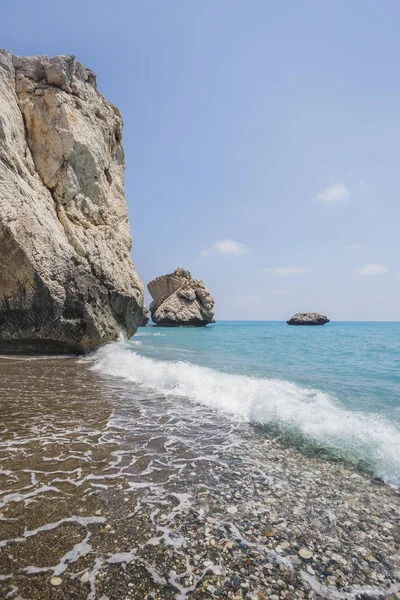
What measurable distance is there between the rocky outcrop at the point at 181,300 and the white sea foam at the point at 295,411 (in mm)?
62673

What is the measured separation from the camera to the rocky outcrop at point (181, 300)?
76.8 meters

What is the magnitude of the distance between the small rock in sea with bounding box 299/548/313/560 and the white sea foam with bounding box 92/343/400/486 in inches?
101

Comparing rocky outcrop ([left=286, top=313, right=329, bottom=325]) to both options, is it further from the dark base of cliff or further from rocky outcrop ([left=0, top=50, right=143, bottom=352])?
the dark base of cliff

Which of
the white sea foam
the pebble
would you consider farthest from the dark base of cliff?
the pebble

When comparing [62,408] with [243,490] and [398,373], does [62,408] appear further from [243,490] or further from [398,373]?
[398,373]

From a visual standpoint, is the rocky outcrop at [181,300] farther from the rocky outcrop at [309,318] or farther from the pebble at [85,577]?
the pebble at [85,577]

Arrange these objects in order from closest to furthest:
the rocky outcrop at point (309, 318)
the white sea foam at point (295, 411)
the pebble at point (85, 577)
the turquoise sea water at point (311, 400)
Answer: the pebble at point (85, 577), the white sea foam at point (295, 411), the turquoise sea water at point (311, 400), the rocky outcrop at point (309, 318)

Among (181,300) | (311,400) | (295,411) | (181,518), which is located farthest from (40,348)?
(181,300)

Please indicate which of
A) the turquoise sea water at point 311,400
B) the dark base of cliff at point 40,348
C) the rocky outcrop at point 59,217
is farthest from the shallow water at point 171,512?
the dark base of cliff at point 40,348

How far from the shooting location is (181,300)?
7744 centimetres

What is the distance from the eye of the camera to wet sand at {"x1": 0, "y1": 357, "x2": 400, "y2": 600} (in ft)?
9.52

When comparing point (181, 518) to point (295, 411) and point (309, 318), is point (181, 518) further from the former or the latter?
point (309, 318)

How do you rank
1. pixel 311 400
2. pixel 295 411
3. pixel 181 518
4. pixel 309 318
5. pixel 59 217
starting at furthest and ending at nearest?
1. pixel 309 318
2. pixel 59 217
3. pixel 311 400
4. pixel 295 411
5. pixel 181 518

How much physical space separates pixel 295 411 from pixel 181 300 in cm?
6975
